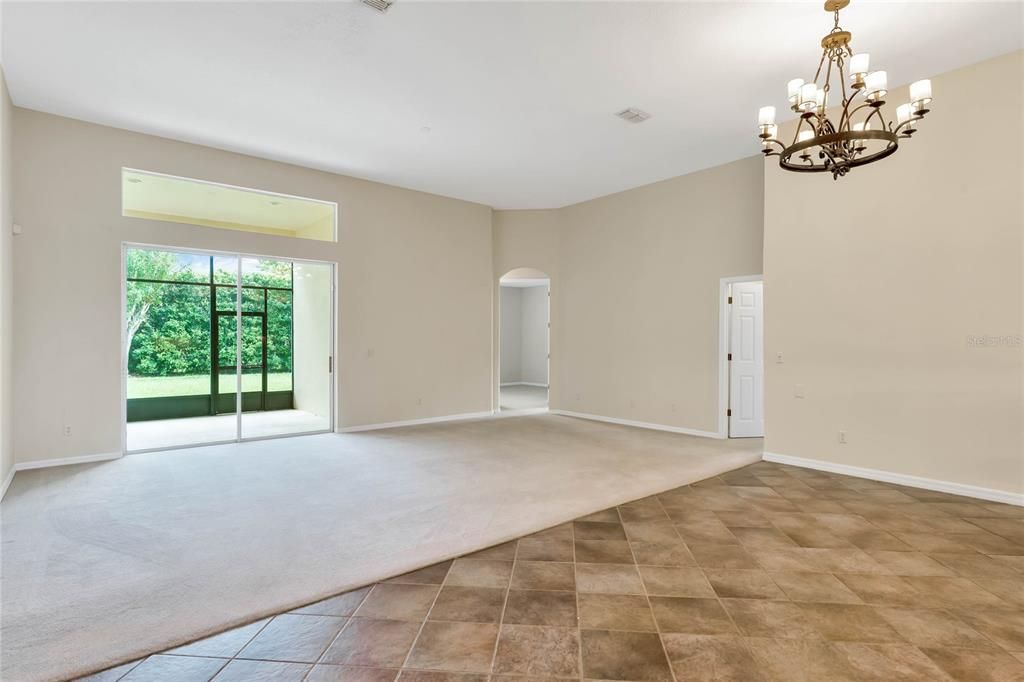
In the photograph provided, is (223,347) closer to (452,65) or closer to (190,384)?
(190,384)

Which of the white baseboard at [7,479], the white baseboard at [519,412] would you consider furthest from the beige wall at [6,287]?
the white baseboard at [519,412]

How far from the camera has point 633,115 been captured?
489 cm

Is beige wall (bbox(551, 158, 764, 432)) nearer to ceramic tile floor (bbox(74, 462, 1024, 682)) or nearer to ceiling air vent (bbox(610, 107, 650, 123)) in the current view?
ceiling air vent (bbox(610, 107, 650, 123))

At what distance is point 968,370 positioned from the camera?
13.4 feet

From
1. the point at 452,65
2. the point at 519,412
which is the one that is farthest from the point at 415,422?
the point at 452,65

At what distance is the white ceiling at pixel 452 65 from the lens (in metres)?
3.35

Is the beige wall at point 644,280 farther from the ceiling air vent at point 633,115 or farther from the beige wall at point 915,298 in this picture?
the ceiling air vent at point 633,115

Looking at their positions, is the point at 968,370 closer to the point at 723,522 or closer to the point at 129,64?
the point at 723,522

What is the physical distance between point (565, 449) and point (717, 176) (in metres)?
4.10

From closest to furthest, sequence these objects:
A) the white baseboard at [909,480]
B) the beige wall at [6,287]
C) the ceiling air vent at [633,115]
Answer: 1. the white baseboard at [909,480]
2. the beige wall at [6,287]
3. the ceiling air vent at [633,115]

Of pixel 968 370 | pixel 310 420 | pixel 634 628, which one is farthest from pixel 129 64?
pixel 968 370

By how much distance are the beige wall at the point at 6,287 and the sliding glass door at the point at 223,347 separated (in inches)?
36.1

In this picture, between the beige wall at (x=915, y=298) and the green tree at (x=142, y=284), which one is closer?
the beige wall at (x=915, y=298)

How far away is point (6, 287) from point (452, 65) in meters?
4.48
